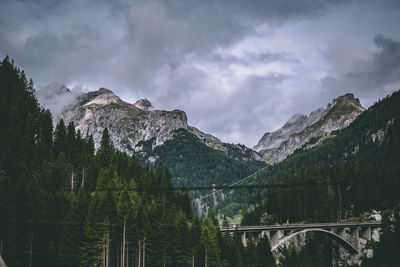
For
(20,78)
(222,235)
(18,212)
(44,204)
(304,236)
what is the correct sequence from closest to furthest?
(18,212) → (44,204) → (222,235) → (20,78) → (304,236)

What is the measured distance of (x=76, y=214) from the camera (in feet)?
203

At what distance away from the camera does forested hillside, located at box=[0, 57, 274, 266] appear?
189ft

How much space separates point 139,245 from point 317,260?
57.3m

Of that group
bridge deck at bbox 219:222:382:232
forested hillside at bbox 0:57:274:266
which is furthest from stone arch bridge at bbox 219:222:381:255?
forested hillside at bbox 0:57:274:266

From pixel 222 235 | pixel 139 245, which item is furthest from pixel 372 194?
pixel 139 245

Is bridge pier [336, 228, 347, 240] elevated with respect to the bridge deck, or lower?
lower

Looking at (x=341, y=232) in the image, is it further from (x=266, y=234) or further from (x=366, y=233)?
(x=266, y=234)

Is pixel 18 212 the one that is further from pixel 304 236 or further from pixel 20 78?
pixel 304 236

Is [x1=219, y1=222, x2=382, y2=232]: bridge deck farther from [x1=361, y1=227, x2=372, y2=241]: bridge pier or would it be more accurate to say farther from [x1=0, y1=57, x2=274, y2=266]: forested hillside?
[x1=0, y1=57, x2=274, y2=266]: forested hillside

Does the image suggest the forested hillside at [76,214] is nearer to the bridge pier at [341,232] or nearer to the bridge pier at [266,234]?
the bridge pier at [266,234]

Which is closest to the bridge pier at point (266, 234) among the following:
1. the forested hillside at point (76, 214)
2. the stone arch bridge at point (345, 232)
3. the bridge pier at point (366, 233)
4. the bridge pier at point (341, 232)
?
the stone arch bridge at point (345, 232)

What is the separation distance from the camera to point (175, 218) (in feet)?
237

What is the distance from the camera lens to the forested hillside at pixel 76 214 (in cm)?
5772

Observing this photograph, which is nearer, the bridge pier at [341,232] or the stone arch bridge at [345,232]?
the stone arch bridge at [345,232]
